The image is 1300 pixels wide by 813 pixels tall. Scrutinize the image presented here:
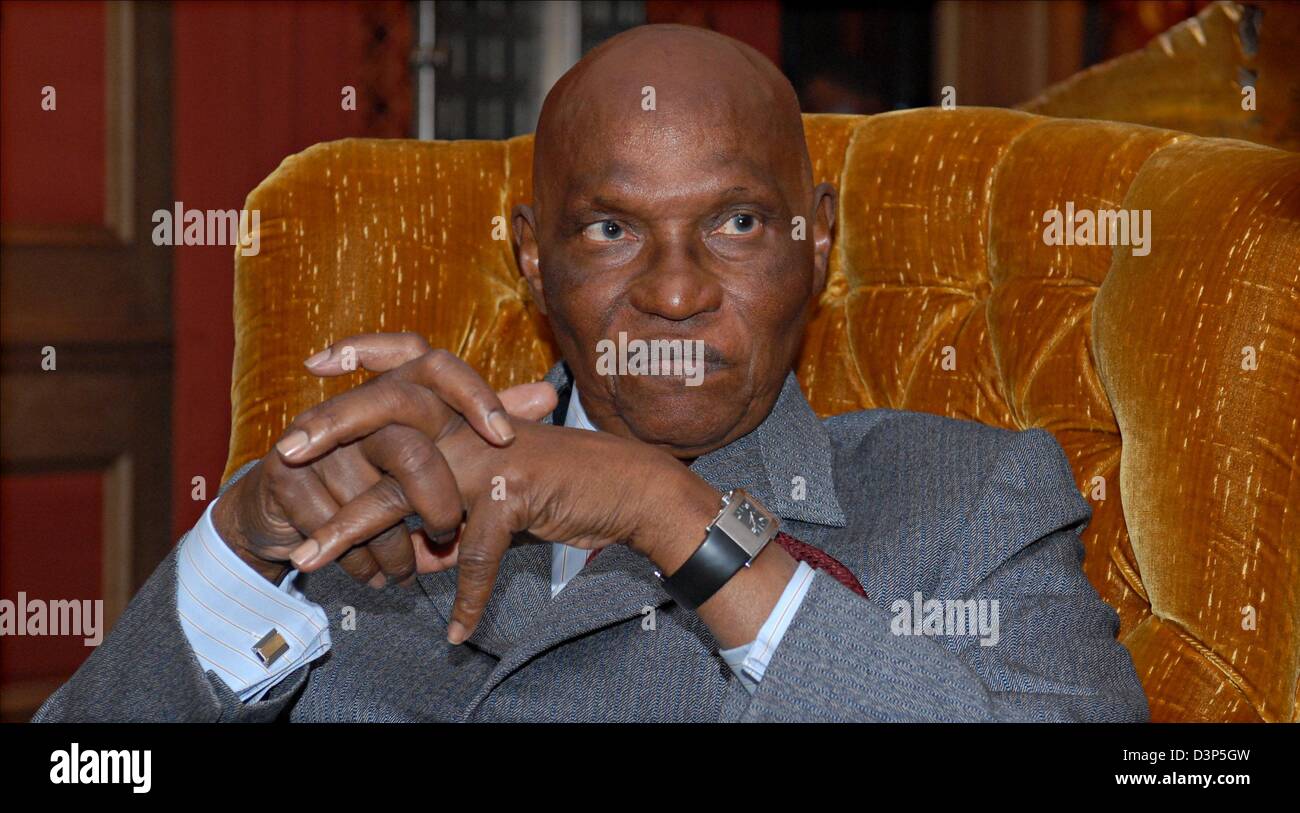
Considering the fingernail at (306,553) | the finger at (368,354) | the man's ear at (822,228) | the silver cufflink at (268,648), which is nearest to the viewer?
the fingernail at (306,553)

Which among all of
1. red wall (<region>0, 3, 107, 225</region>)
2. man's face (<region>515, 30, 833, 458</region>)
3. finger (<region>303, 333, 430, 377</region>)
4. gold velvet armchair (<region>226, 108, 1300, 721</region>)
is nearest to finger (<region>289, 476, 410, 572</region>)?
finger (<region>303, 333, 430, 377</region>)

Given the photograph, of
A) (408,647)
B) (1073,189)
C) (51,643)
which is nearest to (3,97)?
(51,643)

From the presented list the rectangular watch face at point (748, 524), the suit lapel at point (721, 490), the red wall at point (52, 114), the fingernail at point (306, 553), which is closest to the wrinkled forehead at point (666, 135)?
the suit lapel at point (721, 490)

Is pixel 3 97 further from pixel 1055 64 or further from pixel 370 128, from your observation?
pixel 1055 64

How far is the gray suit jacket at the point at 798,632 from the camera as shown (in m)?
0.96

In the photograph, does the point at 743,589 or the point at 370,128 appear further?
the point at 370,128

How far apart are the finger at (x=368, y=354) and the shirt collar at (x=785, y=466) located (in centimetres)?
34

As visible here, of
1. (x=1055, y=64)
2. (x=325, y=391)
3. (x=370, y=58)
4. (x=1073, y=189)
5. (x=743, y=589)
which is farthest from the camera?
(x=1055, y=64)

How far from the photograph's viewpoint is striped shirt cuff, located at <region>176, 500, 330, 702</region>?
1111mm

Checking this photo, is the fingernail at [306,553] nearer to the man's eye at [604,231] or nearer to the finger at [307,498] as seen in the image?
the finger at [307,498]

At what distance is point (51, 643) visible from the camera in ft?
10.6

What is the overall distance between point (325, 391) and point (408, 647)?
0.46 metres

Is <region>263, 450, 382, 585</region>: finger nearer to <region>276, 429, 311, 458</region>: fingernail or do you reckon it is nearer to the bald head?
<region>276, 429, 311, 458</region>: fingernail

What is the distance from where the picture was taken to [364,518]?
0.95 meters
